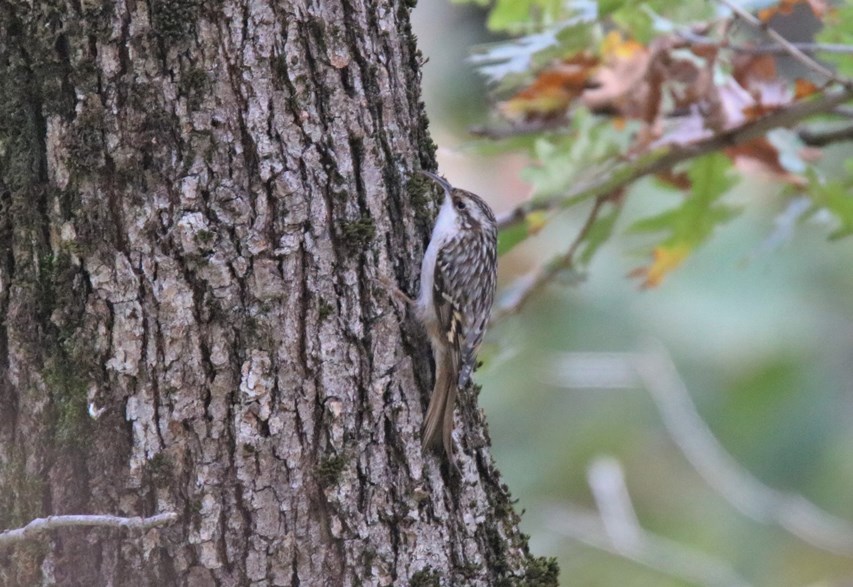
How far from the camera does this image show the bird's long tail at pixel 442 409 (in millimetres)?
2186

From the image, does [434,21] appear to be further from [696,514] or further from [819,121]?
[819,121]

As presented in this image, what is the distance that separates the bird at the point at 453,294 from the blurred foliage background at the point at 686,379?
11.1ft

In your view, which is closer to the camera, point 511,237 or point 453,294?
point 453,294

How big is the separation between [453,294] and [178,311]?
42.0 inches

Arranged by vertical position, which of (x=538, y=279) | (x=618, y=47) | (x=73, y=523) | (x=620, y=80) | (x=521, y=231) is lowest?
(x=73, y=523)

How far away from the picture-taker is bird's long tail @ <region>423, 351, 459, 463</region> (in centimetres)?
219

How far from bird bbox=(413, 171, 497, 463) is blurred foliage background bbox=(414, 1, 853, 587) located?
11.1 feet

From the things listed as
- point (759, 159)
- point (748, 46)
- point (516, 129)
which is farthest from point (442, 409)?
point (748, 46)

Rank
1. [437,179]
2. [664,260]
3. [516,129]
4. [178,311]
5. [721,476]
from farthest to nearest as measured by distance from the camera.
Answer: [721,476] < [664,260] < [516,129] < [437,179] < [178,311]

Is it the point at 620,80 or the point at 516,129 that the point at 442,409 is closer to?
the point at 516,129

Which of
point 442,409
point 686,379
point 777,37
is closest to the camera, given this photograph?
point 442,409

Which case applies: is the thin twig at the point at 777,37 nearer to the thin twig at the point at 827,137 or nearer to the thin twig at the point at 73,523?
the thin twig at the point at 827,137

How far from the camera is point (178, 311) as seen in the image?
1980 millimetres

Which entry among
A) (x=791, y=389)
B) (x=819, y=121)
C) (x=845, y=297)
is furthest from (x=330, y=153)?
(x=845, y=297)
